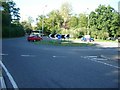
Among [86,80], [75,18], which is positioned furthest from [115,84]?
[75,18]

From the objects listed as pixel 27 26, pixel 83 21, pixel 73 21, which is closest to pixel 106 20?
pixel 83 21

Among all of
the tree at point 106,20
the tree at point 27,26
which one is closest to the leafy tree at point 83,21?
the tree at point 106,20

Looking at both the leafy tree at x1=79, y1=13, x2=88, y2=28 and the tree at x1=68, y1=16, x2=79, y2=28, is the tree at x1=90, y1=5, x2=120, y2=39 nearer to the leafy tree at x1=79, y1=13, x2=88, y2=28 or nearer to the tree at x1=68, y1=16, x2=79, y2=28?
the leafy tree at x1=79, y1=13, x2=88, y2=28

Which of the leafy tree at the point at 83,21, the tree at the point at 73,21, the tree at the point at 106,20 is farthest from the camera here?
the tree at the point at 73,21

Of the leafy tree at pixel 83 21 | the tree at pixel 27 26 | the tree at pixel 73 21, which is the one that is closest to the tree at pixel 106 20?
the leafy tree at pixel 83 21

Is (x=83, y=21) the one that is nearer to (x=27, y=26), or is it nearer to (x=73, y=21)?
(x=73, y=21)

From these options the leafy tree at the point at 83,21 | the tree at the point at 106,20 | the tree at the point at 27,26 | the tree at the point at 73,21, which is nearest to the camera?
the tree at the point at 106,20

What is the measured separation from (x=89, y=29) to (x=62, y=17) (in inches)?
1339

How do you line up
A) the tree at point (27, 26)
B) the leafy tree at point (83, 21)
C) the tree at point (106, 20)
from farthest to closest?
the tree at point (27, 26), the leafy tree at point (83, 21), the tree at point (106, 20)

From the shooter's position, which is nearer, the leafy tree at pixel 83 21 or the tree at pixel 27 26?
the leafy tree at pixel 83 21

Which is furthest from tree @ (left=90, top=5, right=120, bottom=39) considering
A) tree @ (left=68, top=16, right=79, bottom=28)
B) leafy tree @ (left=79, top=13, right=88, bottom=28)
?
tree @ (left=68, top=16, right=79, bottom=28)

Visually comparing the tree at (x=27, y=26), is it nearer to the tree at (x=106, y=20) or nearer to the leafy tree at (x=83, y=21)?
the leafy tree at (x=83, y=21)

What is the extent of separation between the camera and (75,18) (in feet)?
360

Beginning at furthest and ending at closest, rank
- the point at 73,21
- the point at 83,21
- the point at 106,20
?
1. the point at 73,21
2. the point at 83,21
3. the point at 106,20
